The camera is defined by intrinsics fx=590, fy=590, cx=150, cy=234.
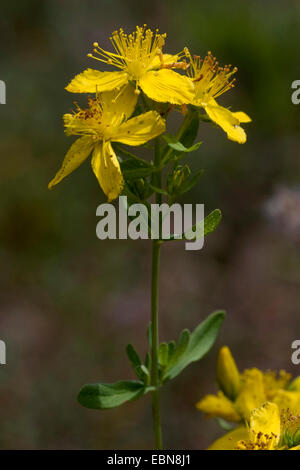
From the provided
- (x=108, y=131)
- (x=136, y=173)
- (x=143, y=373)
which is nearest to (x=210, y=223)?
(x=136, y=173)

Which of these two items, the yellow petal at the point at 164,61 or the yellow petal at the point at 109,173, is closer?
the yellow petal at the point at 109,173

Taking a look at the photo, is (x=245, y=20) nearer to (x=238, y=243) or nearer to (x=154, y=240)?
(x=238, y=243)

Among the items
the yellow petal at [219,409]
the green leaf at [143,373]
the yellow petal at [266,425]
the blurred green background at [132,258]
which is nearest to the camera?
the yellow petal at [266,425]

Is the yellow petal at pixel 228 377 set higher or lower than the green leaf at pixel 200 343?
lower

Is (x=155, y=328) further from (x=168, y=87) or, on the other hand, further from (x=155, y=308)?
(x=168, y=87)

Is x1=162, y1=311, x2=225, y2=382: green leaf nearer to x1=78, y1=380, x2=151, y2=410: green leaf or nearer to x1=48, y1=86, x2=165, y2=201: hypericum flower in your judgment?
x1=78, y1=380, x2=151, y2=410: green leaf

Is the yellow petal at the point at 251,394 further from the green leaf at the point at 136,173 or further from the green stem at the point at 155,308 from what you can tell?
the green leaf at the point at 136,173

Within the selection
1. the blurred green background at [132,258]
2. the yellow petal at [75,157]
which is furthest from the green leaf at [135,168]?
the blurred green background at [132,258]
